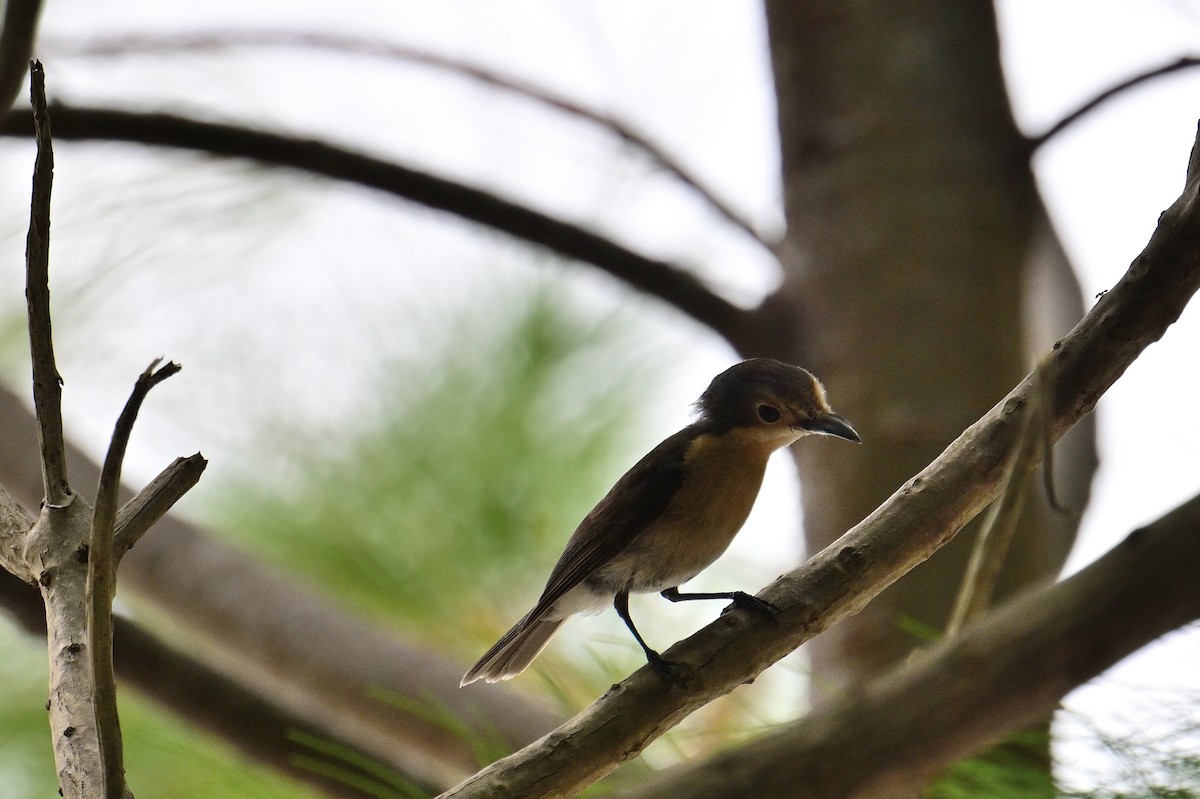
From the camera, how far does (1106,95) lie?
6.33ft

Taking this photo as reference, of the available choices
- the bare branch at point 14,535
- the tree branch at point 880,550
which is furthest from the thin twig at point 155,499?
the tree branch at point 880,550

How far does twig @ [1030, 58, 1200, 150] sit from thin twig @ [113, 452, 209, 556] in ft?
5.01

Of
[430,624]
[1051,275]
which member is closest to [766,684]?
[430,624]

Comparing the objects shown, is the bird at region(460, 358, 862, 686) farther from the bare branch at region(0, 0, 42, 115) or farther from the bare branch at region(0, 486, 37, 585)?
the bare branch at region(0, 0, 42, 115)

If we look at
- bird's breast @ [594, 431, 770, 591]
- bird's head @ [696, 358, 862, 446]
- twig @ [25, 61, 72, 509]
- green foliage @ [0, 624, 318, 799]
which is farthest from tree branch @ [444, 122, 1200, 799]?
green foliage @ [0, 624, 318, 799]

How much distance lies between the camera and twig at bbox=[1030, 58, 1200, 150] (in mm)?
1761

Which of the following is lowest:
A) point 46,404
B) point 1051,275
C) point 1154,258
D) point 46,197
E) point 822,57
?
point 1154,258

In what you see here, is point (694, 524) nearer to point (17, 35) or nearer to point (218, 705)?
point (218, 705)

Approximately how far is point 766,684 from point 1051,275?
1.04 metres

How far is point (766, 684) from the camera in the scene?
2.51 m

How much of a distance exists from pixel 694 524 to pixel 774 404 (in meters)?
0.25

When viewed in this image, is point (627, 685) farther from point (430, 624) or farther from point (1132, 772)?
point (430, 624)

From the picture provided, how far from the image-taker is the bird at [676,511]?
178 centimetres

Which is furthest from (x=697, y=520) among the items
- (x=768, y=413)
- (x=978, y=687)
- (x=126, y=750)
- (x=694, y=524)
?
(x=126, y=750)
